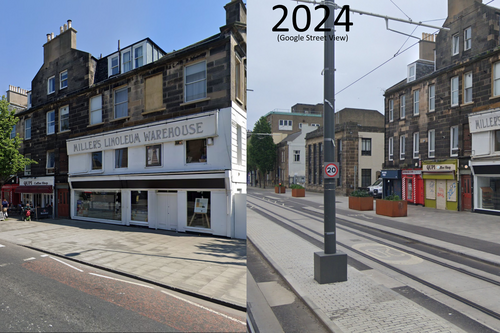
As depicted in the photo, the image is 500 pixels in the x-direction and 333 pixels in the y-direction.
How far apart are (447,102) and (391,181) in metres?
7.58

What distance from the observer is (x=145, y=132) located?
29.6 feet

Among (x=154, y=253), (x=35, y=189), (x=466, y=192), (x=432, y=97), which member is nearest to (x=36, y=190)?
(x=35, y=189)

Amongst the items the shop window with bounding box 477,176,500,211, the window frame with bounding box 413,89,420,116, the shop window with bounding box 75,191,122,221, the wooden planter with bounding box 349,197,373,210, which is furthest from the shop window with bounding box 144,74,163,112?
the window frame with bounding box 413,89,420,116

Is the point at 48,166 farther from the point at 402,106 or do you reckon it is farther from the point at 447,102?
the point at 402,106

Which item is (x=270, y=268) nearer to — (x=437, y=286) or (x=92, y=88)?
(x=437, y=286)

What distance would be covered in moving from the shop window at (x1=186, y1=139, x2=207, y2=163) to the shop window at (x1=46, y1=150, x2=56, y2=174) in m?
3.56

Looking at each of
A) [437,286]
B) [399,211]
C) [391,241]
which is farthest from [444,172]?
[437,286]

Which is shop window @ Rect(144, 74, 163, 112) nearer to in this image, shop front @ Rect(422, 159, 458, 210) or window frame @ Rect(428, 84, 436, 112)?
window frame @ Rect(428, 84, 436, 112)

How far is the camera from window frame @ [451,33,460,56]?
15.0m

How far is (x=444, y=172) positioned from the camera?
1698 centimetres

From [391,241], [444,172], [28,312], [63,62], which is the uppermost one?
[63,62]

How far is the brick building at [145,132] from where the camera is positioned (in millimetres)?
4237

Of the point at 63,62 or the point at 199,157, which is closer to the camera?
the point at 63,62

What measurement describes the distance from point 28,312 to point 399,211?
13.7 meters
